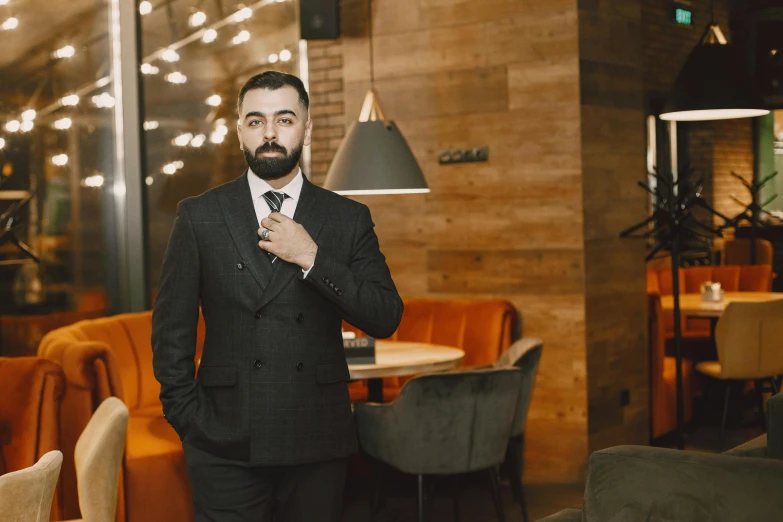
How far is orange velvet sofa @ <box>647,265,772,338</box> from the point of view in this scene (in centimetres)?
791

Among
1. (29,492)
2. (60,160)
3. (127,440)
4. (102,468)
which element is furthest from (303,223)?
(60,160)

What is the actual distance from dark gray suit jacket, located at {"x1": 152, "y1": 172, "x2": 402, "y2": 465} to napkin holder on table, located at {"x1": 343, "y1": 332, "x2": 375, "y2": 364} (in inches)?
77.3

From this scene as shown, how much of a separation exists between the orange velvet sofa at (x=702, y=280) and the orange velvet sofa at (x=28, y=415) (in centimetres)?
523

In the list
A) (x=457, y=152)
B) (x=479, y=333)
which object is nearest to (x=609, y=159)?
(x=457, y=152)

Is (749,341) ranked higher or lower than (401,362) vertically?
lower

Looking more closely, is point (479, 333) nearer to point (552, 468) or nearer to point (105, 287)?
point (552, 468)

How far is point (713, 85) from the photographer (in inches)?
195

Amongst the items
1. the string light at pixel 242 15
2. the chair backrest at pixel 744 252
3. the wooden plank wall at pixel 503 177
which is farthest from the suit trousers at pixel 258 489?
the chair backrest at pixel 744 252

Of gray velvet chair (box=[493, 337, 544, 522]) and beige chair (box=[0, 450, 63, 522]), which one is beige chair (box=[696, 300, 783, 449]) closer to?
gray velvet chair (box=[493, 337, 544, 522])

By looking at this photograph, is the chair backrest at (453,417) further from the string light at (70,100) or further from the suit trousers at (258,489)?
the string light at (70,100)

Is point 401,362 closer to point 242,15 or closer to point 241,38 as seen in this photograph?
point 241,38

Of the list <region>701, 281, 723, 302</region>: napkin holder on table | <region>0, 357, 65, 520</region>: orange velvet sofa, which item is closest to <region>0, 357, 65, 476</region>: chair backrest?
→ <region>0, 357, 65, 520</region>: orange velvet sofa

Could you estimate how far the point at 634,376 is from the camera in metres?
5.78

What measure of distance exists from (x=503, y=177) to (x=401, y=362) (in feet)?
5.55
